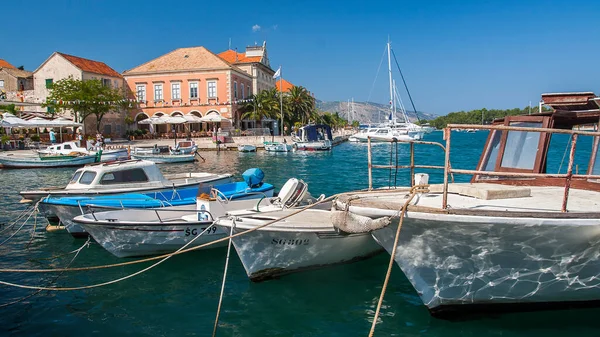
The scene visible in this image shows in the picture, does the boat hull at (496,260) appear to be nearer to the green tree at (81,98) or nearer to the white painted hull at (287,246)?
the white painted hull at (287,246)

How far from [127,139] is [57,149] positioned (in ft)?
65.9

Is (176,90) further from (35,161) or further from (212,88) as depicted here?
(35,161)

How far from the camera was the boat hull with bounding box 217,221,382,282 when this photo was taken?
Result: 9.24 metres

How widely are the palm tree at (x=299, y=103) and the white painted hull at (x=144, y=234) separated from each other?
58824 millimetres

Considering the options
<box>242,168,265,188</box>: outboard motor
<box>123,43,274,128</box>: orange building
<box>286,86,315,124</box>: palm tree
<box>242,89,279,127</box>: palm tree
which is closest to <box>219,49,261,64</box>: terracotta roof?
<box>286,86,315,124</box>: palm tree

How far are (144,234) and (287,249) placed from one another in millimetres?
3588

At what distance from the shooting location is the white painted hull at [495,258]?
6703mm

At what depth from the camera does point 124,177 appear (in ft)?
51.0

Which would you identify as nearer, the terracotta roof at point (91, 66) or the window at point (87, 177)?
the window at point (87, 177)

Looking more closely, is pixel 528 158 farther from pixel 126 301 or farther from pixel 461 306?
pixel 126 301

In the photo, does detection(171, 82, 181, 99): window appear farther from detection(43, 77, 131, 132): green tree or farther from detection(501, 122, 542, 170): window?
detection(501, 122, 542, 170): window

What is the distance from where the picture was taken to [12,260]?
456 inches

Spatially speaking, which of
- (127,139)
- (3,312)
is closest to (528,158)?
(3,312)

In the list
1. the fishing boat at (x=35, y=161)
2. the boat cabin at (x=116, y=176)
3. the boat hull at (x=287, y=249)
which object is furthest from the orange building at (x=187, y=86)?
the boat hull at (x=287, y=249)
